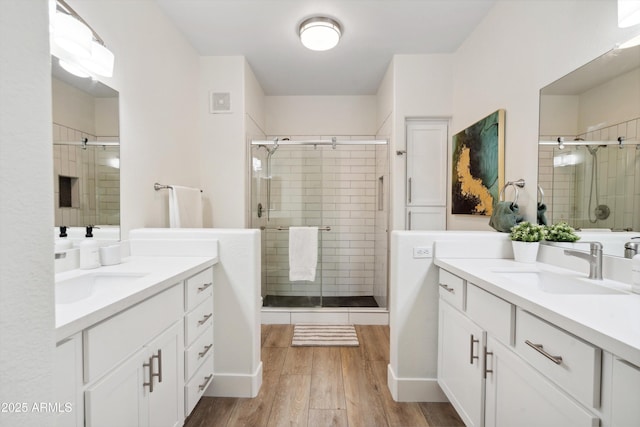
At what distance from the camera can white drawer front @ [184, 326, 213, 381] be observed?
1.40 metres

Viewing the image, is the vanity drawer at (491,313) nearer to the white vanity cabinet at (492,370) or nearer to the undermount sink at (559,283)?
the white vanity cabinet at (492,370)

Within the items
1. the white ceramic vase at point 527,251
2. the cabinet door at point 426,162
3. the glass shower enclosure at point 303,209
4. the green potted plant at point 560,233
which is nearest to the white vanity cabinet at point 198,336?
the glass shower enclosure at point 303,209

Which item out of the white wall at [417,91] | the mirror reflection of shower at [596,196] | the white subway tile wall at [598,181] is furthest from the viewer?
the white wall at [417,91]

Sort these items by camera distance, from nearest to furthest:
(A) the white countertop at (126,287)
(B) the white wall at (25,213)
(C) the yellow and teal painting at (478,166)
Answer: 1. (B) the white wall at (25,213)
2. (A) the white countertop at (126,287)
3. (C) the yellow and teal painting at (478,166)

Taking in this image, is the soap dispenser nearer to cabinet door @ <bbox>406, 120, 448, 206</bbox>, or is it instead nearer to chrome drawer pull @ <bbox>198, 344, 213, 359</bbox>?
chrome drawer pull @ <bbox>198, 344, 213, 359</bbox>

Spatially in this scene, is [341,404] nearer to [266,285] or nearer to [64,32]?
[266,285]

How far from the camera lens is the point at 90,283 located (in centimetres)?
131

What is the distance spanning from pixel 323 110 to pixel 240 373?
3145 mm

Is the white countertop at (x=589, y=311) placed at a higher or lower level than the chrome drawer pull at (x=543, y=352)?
higher

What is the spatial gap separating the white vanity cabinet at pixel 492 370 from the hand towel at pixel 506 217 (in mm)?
535

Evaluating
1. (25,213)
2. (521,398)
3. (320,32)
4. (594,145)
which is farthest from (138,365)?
(320,32)

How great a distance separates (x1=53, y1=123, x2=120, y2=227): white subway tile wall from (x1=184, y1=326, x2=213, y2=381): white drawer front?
833 mm

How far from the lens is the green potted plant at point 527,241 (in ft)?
5.17

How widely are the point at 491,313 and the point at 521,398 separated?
0.29m
